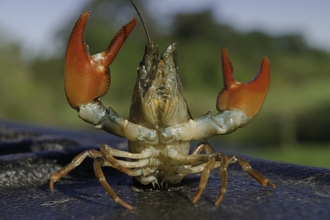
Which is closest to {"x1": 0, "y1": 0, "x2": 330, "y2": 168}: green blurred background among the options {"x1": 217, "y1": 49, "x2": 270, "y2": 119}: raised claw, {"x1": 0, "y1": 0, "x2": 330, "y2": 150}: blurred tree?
{"x1": 0, "y1": 0, "x2": 330, "y2": 150}: blurred tree

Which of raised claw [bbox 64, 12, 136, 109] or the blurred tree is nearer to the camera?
raised claw [bbox 64, 12, 136, 109]

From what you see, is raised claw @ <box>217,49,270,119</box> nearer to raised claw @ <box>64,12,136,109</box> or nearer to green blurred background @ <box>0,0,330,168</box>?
raised claw @ <box>64,12,136,109</box>

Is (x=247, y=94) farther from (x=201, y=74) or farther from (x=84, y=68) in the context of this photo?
(x=201, y=74)

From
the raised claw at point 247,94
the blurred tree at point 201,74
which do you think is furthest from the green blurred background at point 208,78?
the raised claw at point 247,94

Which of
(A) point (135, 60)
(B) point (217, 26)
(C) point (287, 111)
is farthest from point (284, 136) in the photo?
(B) point (217, 26)

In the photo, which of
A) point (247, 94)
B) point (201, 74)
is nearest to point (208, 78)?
point (201, 74)

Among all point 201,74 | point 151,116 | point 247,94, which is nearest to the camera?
point 151,116
